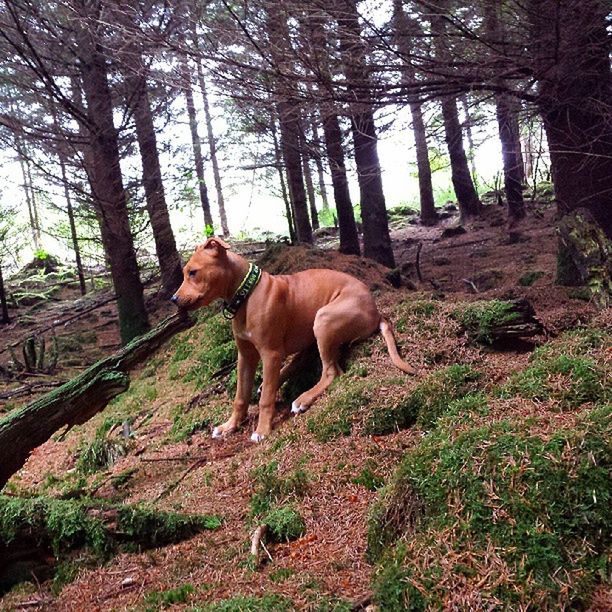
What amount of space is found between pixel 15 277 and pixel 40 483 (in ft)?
63.4

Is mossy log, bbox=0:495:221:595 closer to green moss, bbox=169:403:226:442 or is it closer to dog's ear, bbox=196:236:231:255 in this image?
green moss, bbox=169:403:226:442

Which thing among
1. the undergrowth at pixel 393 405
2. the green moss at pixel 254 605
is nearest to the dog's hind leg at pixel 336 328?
the undergrowth at pixel 393 405

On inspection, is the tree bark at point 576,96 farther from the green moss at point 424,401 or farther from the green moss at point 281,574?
the green moss at point 281,574

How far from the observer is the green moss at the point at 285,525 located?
2984 mm

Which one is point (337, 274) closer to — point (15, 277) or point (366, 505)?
point (366, 505)

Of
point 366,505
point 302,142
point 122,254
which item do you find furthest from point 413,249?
point 366,505

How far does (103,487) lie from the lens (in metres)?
4.91

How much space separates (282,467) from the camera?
3865 mm

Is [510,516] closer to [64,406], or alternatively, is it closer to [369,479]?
[369,479]

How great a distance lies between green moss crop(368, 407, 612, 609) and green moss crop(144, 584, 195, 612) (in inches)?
33.5

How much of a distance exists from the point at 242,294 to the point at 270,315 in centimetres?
31

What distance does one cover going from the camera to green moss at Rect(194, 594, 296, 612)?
215 cm

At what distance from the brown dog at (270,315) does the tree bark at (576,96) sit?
227 cm

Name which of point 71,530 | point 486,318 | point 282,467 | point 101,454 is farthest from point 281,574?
point 101,454
